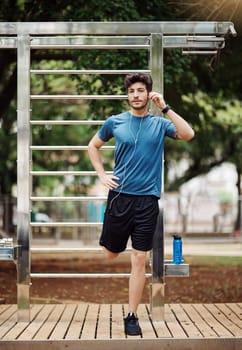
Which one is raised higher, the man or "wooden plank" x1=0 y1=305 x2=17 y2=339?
the man

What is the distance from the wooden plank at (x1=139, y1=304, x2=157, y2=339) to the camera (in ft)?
22.1

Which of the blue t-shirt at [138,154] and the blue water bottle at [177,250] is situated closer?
the blue t-shirt at [138,154]

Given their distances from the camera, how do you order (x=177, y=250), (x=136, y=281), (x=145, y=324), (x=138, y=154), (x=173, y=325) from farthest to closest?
(x=177, y=250) → (x=145, y=324) → (x=173, y=325) → (x=136, y=281) → (x=138, y=154)

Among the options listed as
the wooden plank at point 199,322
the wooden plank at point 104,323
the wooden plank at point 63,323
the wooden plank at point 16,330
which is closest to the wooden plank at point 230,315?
the wooden plank at point 199,322

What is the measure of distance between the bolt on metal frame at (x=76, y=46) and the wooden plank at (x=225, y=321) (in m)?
0.53

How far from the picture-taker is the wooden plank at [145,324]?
6730mm

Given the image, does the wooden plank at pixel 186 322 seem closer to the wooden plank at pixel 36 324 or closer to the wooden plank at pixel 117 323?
the wooden plank at pixel 117 323

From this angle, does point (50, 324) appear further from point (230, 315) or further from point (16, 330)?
point (230, 315)

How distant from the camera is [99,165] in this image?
6922 millimetres

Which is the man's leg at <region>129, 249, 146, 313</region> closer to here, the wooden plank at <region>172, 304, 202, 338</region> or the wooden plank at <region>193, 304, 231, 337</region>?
the wooden plank at <region>172, 304, 202, 338</region>

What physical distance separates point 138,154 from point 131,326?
1319mm

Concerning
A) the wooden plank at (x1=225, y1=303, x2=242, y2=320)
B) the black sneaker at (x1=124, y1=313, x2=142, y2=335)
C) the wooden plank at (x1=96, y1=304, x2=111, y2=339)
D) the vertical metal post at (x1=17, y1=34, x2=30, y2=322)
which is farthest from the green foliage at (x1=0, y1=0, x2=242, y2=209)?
the black sneaker at (x1=124, y1=313, x2=142, y2=335)

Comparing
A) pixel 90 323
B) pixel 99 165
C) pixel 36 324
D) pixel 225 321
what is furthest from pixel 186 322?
pixel 99 165

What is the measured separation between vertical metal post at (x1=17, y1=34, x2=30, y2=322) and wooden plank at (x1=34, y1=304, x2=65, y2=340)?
0.24 m
